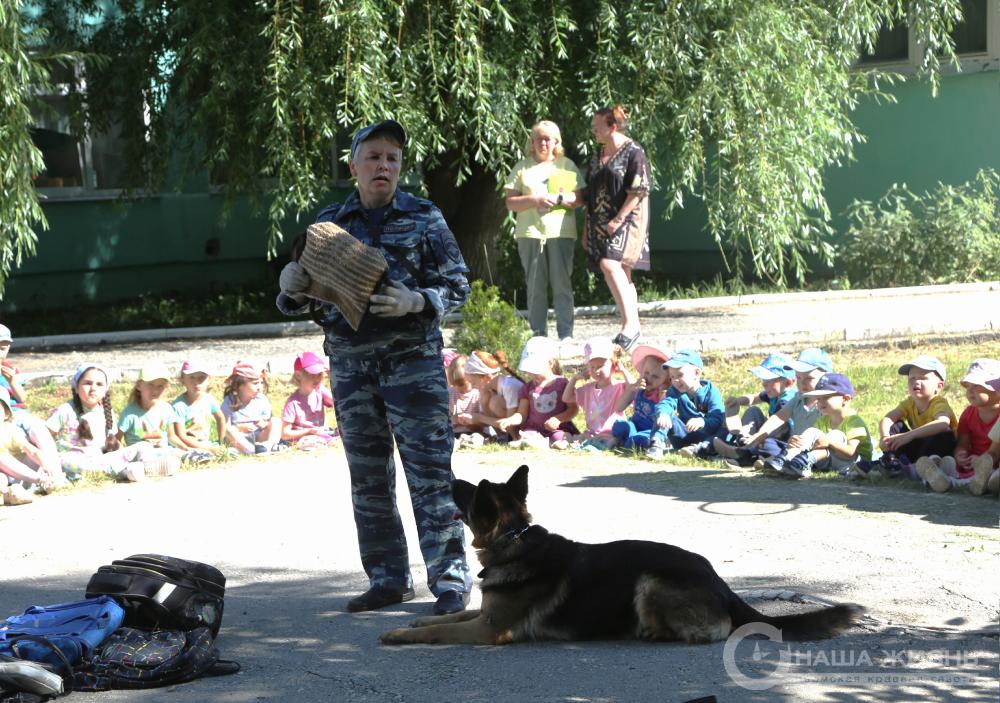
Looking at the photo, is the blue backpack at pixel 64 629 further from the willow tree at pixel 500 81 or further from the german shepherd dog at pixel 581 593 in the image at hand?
the willow tree at pixel 500 81

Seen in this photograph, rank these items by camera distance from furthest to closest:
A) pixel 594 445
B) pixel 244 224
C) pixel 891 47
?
1. pixel 244 224
2. pixel 891 47
3. pixel 594 445

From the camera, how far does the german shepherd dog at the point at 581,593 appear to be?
5.08 meters

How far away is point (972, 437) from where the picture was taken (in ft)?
25.6

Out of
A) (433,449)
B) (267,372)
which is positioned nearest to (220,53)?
(267,372)

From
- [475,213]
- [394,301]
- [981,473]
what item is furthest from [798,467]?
[475,213]

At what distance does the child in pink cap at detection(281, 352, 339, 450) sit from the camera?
10086 millimetres

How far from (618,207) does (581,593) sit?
7608 millimetres

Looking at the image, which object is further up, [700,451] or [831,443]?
[831,443]

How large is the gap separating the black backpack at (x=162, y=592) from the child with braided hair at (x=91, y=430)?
3.80 meters

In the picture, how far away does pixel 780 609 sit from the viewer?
5.55 metres

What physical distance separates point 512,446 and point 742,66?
22.7ft

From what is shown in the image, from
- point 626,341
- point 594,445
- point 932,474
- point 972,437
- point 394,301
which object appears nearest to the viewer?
point 394,301

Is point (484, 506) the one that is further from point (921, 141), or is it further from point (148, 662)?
point (921, 141)

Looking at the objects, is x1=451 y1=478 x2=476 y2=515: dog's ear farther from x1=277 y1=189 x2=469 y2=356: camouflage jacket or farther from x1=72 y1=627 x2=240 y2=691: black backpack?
x1=72 y1=627 x2=240 y2=691: black backpack
